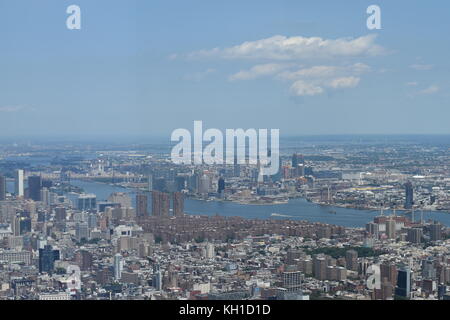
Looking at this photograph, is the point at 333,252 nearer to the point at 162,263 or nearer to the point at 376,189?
the point at 162,263

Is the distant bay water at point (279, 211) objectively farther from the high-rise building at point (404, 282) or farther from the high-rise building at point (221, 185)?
the high-rise building at point (404, 282)

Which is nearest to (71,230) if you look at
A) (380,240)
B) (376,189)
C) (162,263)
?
(162,263)

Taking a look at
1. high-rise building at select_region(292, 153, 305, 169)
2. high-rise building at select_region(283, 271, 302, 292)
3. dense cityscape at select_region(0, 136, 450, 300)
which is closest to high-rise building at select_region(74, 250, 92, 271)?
dense cityscape at select_region(0, 136, 450, 300)

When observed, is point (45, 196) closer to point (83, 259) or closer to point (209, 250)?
point (83, 259)

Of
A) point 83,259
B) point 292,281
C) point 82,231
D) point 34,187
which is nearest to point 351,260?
point 292,281

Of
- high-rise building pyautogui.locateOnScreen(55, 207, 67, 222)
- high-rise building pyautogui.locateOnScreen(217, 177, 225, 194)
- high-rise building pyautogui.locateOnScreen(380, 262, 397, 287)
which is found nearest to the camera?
high-rise building pyautogui.locateOnScreen(380, 262, 397, 287)

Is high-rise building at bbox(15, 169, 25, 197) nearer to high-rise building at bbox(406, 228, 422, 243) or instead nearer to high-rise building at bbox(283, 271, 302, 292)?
high-rise building at bbox(283, 271, 302, 292)
